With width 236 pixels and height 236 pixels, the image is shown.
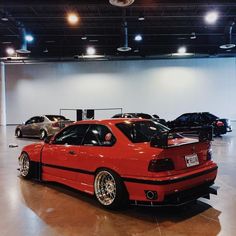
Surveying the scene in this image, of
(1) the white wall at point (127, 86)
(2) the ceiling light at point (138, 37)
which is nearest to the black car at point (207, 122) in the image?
(2) the ceiling light at point (138, 37)

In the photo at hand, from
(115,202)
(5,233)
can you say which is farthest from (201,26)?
(5,233)

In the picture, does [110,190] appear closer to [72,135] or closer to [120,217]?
[120,217]

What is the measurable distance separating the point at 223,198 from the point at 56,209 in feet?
8.73

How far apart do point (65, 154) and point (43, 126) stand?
891cm

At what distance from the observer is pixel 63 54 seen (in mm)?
19453

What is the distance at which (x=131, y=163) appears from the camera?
3588 mm

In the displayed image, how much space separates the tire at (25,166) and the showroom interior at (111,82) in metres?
0.12

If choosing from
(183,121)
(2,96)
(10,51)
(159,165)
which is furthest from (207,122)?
(2,96)

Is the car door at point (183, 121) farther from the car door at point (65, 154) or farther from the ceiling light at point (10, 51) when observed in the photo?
the ceiling light at point (10, 51)

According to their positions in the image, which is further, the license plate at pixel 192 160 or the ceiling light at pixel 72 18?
the ceiling light at pixel 72 18

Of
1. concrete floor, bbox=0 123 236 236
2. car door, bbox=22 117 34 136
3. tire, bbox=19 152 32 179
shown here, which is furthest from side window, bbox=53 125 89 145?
car door, bbox=22 117 34 136

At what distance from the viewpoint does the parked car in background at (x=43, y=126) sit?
42.5ft

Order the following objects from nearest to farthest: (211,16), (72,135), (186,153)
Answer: (186,153) < (72,135) < (211,16)

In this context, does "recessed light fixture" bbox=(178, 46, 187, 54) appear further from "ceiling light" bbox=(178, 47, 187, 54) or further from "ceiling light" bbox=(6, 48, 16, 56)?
"ceiling light" bbox=(6, 48, 16, 56)
